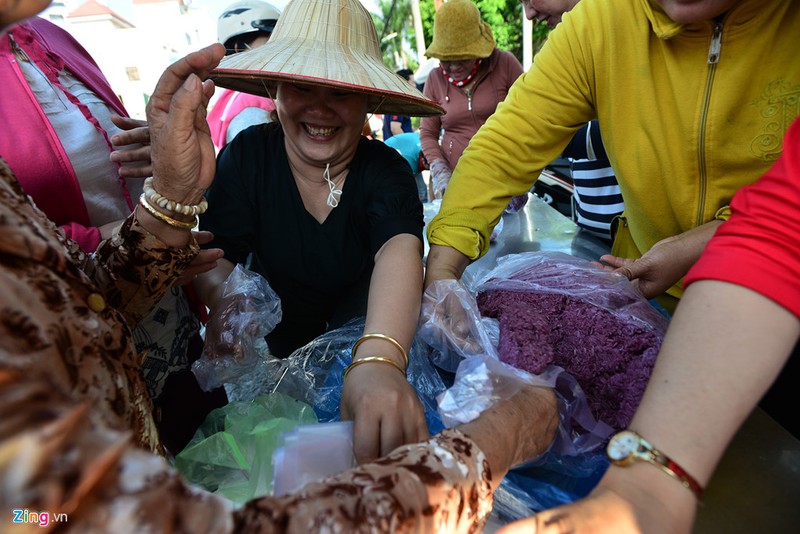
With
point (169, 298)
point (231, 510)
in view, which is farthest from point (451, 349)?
point (169, 298)

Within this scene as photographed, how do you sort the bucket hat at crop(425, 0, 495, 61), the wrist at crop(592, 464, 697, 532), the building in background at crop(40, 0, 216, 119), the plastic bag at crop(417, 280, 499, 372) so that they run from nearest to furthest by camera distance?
the wrist at crop(592, 464, 697, 532) → the plastic bag at crop(417, 280, 499, 372) → the bucket hat at crop(425, 0, 495, 61) → the building in background at crop(40, 0, 216, 119)

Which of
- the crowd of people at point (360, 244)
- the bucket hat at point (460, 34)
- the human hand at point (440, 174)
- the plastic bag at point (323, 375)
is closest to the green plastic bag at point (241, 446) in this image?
the plastic bag at point (323, 375)

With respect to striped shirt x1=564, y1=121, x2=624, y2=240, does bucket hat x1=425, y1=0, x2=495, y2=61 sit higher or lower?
higher

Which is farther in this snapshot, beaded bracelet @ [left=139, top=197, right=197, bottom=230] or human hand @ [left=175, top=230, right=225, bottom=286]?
human hand @ [left=175, top=230, right=225, bottom=286]

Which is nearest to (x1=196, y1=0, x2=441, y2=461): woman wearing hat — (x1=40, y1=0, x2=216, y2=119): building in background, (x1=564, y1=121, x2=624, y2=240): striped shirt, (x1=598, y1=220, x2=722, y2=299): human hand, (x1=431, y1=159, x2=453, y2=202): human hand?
(x1=598, y1=220, x2=722, y2=299): human hand

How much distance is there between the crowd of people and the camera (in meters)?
0.46

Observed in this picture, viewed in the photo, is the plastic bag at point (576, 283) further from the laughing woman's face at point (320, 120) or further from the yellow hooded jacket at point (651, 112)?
the laughing woman's face at point (320, 120)

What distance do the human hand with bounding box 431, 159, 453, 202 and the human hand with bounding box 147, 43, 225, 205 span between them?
2.42 metres

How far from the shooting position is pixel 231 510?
1.45 feet

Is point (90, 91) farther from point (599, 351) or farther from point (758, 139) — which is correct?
point (758, 139)

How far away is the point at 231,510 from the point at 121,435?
0.13 m

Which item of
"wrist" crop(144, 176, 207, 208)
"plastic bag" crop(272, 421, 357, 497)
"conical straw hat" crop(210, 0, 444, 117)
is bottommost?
"plastic bag" crop(272, 421, 357, 497)

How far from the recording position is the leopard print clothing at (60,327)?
0.42m

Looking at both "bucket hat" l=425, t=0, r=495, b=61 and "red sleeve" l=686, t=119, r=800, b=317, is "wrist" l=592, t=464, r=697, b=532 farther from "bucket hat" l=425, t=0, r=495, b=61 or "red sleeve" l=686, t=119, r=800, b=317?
"bucket hat" l=425, t=0, r=495, b=61
